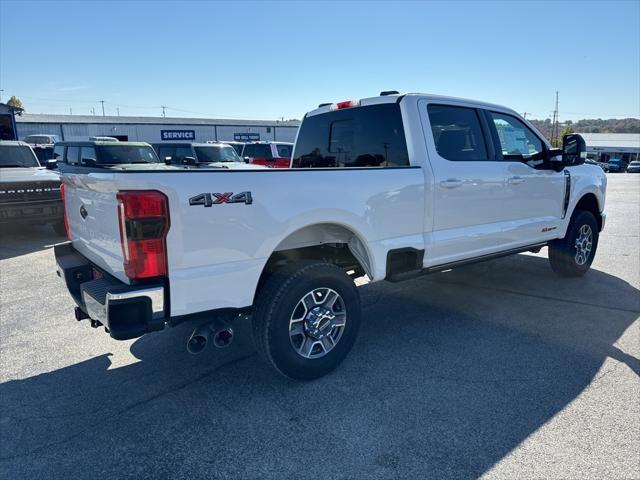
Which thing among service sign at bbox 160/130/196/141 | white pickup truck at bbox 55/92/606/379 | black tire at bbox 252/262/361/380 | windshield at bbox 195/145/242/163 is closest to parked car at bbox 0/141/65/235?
white pickup truck at bbox 55/92/606/379

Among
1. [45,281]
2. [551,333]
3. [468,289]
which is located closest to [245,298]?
[551,333]

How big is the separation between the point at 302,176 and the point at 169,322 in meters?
1.30

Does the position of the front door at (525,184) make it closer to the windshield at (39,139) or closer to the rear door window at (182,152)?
the rear door window at (182,152)

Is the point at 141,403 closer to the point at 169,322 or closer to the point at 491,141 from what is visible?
the point at 169,322

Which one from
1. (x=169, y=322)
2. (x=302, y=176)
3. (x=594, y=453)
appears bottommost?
(x=594, y=453)

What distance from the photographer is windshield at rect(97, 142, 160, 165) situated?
11594 mm

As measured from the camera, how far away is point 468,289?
18.9 feet

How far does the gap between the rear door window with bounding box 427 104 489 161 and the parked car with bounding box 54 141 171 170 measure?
8.24 meters

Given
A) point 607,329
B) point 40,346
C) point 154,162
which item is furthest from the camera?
point 154,162

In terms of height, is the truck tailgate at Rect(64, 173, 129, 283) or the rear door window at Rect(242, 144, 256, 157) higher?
the rear door window at Rect(242, 144, 256, 157)

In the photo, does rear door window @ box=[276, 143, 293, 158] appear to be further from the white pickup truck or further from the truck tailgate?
the truck tailgate

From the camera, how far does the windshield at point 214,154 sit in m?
15.2

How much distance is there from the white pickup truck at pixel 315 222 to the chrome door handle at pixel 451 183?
0.5 inches

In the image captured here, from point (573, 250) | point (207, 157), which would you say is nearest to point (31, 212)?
point (207, 157)
